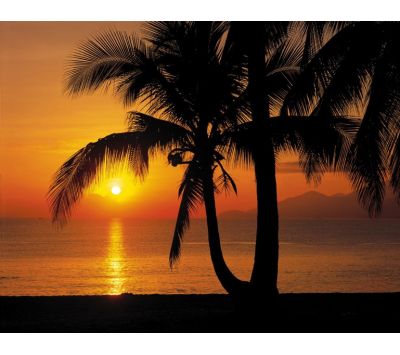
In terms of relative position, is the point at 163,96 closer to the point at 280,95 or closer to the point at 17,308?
the point at 280,95

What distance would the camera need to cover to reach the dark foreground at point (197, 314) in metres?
8.36

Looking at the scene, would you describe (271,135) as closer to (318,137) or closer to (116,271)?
(318,137)

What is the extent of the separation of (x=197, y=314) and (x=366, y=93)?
3.45 meters

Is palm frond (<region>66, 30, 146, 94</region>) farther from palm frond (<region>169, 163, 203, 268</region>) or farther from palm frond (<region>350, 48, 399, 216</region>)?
palm frond (<region>350, 48, 399, 216</region>)

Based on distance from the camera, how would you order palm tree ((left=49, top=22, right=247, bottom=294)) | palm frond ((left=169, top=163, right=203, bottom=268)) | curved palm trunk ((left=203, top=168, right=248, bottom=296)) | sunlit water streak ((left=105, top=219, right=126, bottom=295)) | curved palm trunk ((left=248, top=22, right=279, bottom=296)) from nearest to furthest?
1. curved palm trunk ((left=248, top=22, right=279, bottom=296))
2. palm tree ((left=49, top=22, right=247, bottom=294))
3. curved palm trunk ((left=203, top=168, right=248, bottom=296))
4. palm frond ((left=169, top=163, right=203, bottom=268))
5. sunlit water streak ((left=105, top=219, right=126, bottom=295))

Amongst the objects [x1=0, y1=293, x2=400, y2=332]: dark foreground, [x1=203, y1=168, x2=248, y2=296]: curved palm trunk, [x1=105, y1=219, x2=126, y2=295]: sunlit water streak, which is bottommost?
[x1=105, y1=219, x2=126, y2=295]: sunlit water streak

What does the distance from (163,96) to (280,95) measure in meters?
1.56

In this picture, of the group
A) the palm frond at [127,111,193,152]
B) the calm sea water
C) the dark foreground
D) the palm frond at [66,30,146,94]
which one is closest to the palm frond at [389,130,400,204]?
the dark foreground

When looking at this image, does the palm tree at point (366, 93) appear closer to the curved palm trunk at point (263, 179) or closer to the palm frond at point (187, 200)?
the curved palm trunk at point (263, 179)

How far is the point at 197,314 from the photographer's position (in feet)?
30.5

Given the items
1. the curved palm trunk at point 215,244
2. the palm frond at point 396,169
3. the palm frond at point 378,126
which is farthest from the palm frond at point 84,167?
the palm frond at point 396,169

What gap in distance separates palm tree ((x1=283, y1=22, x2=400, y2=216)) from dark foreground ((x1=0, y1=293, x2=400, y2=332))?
59.3 inches

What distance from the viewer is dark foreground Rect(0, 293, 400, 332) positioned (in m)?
8.36

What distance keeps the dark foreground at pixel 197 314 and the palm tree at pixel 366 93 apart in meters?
1.51
